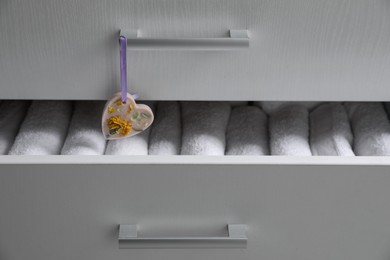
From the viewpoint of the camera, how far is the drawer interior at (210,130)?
27.3 inches

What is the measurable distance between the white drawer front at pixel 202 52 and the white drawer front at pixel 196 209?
121 mm

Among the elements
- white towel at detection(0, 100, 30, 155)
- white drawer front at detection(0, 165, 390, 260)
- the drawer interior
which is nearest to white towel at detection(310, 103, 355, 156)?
the drawer interior

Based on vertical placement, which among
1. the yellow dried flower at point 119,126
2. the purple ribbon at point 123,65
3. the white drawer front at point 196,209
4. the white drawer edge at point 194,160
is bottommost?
the white drawer front at point 196,209

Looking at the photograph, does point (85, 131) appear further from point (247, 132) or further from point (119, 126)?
point (247, 132)

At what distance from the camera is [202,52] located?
63cm

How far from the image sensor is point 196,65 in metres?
0.64

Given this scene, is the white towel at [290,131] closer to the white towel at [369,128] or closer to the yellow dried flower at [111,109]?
the white towel at [369,128]

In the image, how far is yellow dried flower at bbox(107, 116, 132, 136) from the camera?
0.64 meters

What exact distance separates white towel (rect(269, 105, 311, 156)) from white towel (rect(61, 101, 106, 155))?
0.20m

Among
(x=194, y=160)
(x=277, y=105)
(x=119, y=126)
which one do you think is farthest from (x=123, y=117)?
(x=277, y=105)

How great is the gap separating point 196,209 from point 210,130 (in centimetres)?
14

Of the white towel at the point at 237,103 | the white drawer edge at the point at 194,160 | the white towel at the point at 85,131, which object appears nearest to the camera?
the white drawer edge at the point at 194,160

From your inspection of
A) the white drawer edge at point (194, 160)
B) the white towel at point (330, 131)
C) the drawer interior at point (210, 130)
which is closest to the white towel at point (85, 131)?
the drawer interior at point (210, 130)

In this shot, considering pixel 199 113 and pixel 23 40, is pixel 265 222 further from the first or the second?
pixel 23 40
